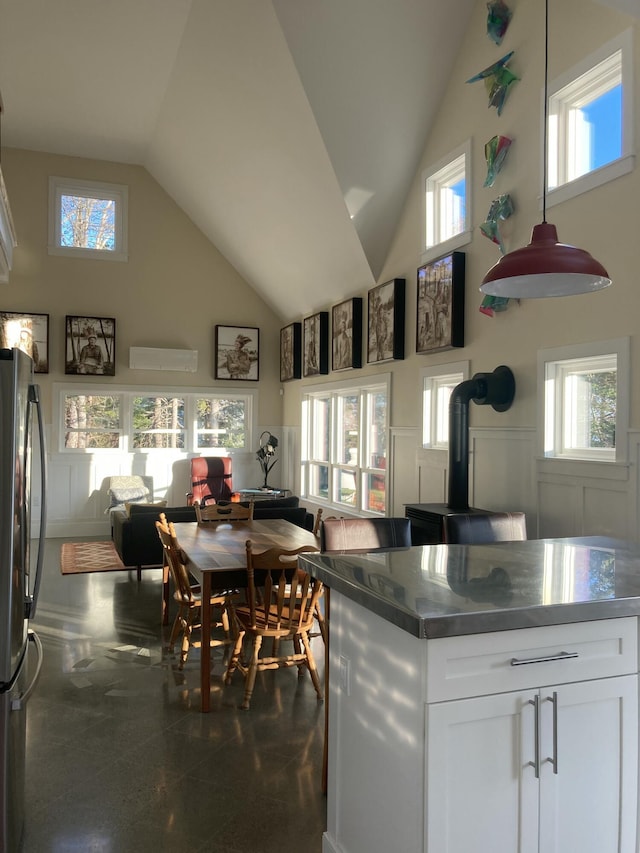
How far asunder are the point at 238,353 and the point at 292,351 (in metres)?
1.13

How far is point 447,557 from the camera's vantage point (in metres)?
2.58

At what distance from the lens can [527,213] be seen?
5.03 meters

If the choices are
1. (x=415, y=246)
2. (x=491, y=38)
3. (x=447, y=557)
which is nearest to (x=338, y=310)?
(x=415, y=246)

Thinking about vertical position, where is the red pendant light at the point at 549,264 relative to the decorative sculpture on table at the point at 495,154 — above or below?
below

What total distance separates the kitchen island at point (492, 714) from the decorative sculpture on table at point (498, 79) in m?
4.39

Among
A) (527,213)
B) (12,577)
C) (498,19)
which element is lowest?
(12,577)

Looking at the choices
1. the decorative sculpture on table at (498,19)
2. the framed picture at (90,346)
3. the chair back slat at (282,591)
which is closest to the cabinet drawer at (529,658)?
the chair back slat at (282,591)

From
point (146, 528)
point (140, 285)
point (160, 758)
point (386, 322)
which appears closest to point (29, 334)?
point (140, 285)

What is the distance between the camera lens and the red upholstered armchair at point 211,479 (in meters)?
9.85

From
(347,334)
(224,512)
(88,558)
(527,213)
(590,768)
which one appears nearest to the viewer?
(590,768)

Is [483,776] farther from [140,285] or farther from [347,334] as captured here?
[140,285]

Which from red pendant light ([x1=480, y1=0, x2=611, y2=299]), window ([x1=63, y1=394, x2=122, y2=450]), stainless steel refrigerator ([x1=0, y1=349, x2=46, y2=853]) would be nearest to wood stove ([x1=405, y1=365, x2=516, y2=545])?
red pendant light ([x1=480, y1=0, x2=611, y2=299])

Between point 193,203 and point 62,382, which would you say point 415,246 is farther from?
point 62,382

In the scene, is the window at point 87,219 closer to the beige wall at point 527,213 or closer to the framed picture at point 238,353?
the framed picture at point 238,353
